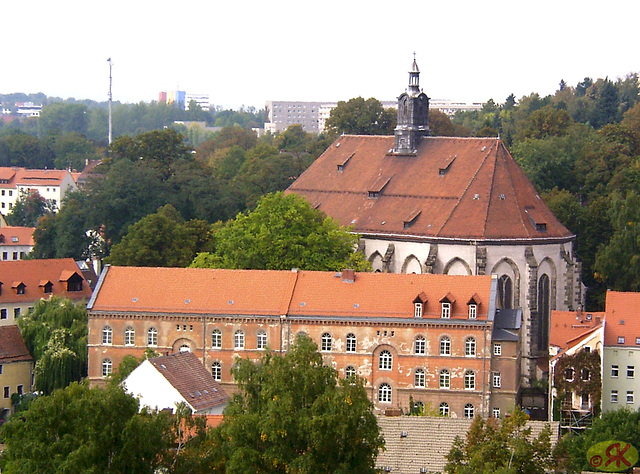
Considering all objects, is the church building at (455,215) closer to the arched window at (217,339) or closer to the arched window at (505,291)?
the arched window at (505,291)

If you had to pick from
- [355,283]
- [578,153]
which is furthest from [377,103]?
[355,283]

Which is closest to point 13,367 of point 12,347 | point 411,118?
point 12,347

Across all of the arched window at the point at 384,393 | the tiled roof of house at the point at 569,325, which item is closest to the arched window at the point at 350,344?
the arched window at the point at 384,393

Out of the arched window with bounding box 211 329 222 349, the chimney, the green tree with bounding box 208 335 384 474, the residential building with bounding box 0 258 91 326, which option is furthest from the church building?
the green tree with bounding box 208 335 384 474

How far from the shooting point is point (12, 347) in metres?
85.1

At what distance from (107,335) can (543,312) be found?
27698mm

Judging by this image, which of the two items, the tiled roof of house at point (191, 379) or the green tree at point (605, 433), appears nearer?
the green tree at point (605, 433)

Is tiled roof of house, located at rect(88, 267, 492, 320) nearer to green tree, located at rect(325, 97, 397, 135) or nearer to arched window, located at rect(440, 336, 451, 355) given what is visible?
arched window, located at rect(440, 336, 451, 355)

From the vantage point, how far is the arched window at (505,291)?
91.2m

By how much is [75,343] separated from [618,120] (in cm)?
10728

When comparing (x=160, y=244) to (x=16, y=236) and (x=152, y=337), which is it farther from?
(x=16, y=236)

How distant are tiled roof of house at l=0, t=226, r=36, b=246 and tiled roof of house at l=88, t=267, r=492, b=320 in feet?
174

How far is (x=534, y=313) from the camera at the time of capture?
9131cm

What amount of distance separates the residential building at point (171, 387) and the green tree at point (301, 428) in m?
14.9
